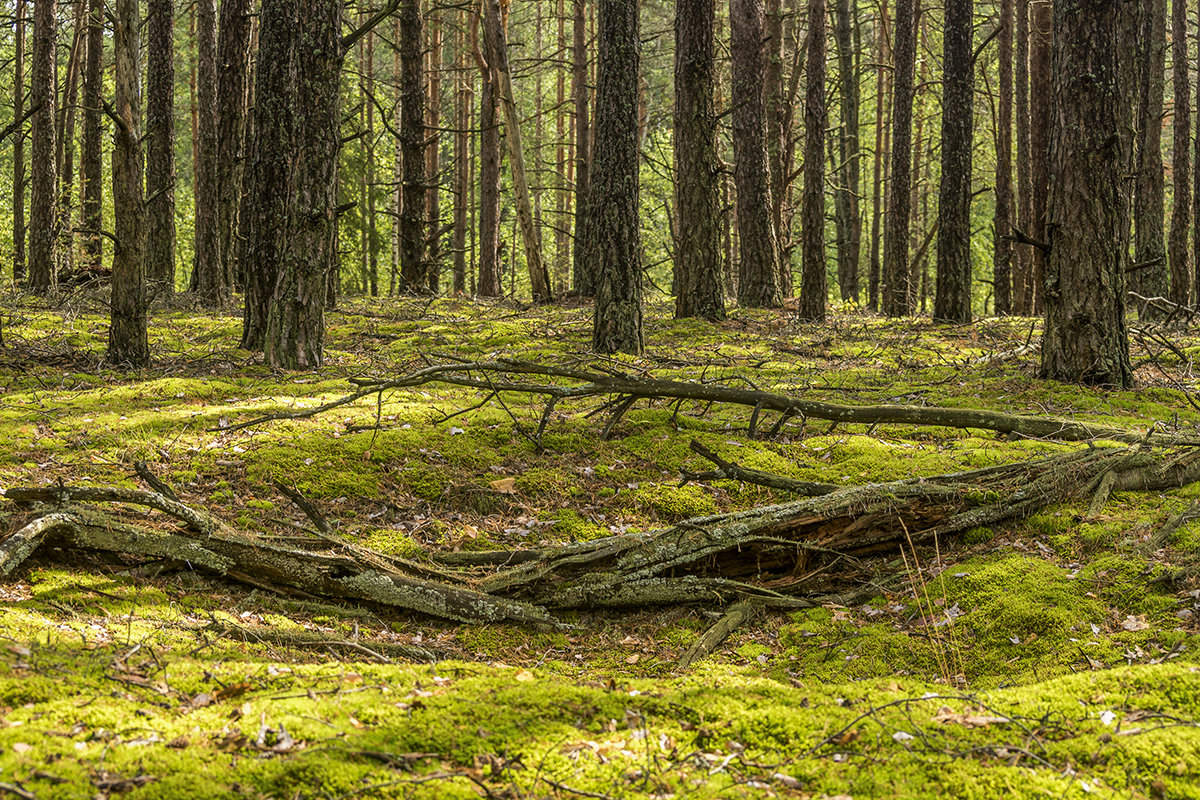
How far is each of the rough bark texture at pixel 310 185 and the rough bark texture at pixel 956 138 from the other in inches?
375

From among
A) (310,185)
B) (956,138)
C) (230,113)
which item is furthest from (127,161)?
(956,138)

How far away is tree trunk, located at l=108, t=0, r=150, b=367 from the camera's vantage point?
7.55 m

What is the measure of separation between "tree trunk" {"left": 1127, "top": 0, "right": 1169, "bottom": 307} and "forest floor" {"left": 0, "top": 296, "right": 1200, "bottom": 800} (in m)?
9.04

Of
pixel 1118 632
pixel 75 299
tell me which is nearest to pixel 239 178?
pixel 75 299

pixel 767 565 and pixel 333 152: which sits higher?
pixel 333 152

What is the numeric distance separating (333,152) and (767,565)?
6.26 metres

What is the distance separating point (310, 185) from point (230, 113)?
6775mm

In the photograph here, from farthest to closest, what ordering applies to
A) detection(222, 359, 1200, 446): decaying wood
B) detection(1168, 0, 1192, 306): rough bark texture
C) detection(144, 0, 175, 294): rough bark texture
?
1. detection(1168, 0, 1192, 306): rough bark texture
2. detection(144, 0, 175, 294): rough bark texture
3. detection(222, 359, 1200, 446): decaying wood

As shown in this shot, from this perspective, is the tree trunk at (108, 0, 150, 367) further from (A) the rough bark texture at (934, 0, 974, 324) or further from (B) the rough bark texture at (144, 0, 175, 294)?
(A) the rough bark texture at (934, 0, 974, 324)

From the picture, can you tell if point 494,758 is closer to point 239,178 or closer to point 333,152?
point 333,152

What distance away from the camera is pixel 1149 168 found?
1609cm

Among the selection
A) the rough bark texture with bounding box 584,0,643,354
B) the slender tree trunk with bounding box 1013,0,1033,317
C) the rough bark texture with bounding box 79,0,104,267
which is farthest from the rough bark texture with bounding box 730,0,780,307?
the rough bark texture with bounding box 79,0,104,267

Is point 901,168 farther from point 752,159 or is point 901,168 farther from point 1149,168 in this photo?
point 1149,168

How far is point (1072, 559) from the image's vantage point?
4543 millimetres
